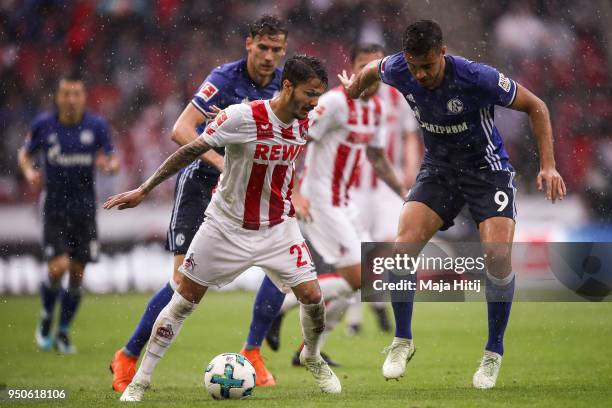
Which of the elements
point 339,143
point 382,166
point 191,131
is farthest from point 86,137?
point 191,131

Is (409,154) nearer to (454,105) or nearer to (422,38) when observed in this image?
(454,105)

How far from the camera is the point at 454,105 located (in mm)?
5859

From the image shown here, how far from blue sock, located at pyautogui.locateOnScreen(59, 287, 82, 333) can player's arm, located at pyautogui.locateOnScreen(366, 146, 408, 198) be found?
3187 millimetres

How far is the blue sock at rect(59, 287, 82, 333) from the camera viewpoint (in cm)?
938

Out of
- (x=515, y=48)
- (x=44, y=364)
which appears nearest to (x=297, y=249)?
(x=44, y=364)

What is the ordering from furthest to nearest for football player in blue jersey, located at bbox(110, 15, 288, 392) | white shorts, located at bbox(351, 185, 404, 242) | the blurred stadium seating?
the blurred stadium seating
white shorts, located at bbox(351, 185, 404, 242)
football player in blue jersey, located at bbox(110, 15, 288, 392)

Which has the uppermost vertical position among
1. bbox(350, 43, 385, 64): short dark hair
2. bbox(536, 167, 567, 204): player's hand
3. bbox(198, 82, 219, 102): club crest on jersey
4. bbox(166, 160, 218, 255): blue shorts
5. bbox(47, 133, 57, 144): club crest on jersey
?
bbox(350, 43, 385, 64): short dark hair

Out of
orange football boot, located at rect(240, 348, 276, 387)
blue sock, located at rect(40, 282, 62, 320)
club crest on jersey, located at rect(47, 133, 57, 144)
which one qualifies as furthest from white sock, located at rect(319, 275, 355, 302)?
club crest on jersey, located at rect(47, 133, 57, 144)

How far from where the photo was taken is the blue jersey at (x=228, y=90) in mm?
6624

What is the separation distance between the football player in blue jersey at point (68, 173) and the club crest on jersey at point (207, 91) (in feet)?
10.7

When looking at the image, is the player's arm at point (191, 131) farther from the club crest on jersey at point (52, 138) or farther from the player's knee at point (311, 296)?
the club crest on jersey at point (52, 138)

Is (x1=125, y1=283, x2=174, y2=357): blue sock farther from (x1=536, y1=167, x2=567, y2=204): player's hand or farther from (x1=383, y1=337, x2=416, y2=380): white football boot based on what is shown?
(x1=536, y1=167, x2=567, y2=204): player's hand

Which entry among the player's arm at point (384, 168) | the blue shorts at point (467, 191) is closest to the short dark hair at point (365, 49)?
the player's arm at point (384, 168)

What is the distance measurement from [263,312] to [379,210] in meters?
3.62
